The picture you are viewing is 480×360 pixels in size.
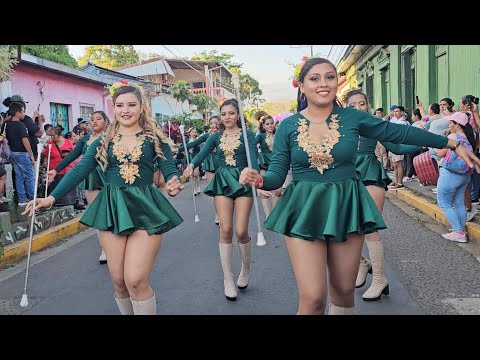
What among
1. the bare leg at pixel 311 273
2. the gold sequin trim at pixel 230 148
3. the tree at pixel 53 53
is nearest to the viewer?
the bare leg at pixel 311 273

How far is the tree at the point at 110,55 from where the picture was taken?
5503cm

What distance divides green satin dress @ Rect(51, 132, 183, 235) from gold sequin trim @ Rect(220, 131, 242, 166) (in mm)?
1583

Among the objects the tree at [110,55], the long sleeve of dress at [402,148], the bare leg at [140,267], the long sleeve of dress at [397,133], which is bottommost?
the bare leg at [140,267]

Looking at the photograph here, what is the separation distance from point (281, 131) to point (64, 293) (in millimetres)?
3512

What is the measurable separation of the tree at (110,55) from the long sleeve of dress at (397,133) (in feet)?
179

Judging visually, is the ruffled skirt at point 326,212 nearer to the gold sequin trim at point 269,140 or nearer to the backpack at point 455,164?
the backpack at point 455,164

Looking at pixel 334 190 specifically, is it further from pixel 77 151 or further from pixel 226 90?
pixel 226 90

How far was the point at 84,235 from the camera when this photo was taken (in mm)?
9492

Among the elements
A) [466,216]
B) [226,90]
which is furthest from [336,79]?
[226,90]

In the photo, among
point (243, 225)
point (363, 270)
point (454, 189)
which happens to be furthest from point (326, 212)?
point (454, 189)

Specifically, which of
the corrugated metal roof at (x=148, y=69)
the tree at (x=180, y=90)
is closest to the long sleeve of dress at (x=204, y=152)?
the tree at (x=180, y=90)
